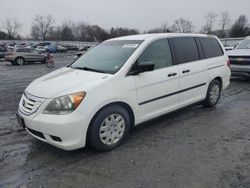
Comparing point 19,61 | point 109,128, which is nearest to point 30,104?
point 109,128

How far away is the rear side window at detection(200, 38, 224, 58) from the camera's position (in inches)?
215

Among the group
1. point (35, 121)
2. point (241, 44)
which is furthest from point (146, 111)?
point (241, 44)

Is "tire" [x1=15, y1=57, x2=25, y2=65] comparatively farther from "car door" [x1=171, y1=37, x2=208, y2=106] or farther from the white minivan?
"car door" [x1=171, y1=37, x2=208, y2=106]

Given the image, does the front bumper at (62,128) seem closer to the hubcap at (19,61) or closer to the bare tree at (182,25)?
→ the hubcap at (19,61)

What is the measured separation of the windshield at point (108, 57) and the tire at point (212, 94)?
2322 mm

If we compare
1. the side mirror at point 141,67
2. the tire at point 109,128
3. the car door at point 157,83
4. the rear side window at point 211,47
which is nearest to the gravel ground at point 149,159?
the tire at point 109,128

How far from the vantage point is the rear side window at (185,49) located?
4.74m

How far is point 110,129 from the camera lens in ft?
12.2

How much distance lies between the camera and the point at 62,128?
324 centimetres

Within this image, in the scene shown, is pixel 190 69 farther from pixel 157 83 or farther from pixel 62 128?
pixel 62 128

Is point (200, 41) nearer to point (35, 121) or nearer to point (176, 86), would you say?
point (176, 86)

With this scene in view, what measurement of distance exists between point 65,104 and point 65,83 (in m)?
0.45

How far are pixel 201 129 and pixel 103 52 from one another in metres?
2.35

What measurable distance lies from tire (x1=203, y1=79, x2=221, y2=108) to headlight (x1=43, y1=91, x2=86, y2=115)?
3.39 m
